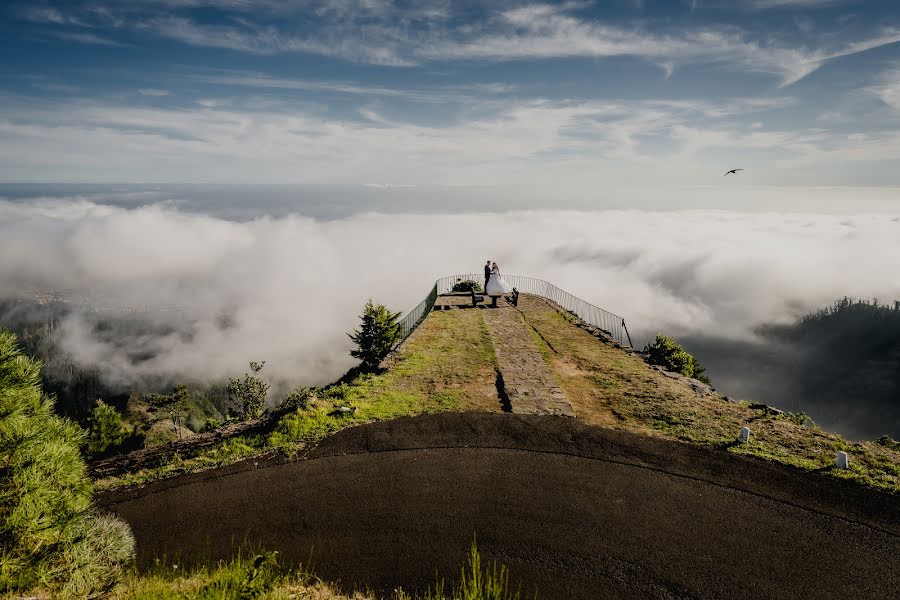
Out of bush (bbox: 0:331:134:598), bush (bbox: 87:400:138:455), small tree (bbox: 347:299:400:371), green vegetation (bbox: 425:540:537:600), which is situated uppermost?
bush (bbox: 0:331:134:598)

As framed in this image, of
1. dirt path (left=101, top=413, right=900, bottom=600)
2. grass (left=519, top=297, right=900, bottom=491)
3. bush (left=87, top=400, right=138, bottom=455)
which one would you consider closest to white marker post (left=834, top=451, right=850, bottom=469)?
grass (left=519, top=297, right=900, bottom=491)

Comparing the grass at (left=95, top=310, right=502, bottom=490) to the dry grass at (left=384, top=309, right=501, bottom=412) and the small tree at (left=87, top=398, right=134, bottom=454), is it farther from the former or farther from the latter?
the small tree at (left=87, top=398, right=134, bottom=454)

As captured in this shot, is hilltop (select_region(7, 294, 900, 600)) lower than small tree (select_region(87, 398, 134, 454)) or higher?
higher

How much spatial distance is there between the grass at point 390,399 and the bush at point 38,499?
16.2ft

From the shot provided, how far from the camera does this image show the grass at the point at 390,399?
9930mm

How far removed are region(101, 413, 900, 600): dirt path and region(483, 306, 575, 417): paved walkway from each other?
1.99 m

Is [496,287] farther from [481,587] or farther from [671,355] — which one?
[671,355]

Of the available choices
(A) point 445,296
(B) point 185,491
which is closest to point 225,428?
(B) point 185,491

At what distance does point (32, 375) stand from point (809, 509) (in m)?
11.8

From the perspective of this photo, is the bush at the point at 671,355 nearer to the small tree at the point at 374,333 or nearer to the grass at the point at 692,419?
the grass at the point at 692,419

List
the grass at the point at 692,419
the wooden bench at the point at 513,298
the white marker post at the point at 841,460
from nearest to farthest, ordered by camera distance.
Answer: the white marker post at the point at 841,460 < the grass at the point at 692,419 < the wooden bench at the point at 513,298

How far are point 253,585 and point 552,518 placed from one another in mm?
4920

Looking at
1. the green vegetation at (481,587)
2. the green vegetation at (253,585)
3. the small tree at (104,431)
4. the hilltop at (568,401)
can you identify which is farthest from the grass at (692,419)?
the small tree at (104,431)

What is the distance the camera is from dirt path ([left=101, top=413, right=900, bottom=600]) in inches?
247
